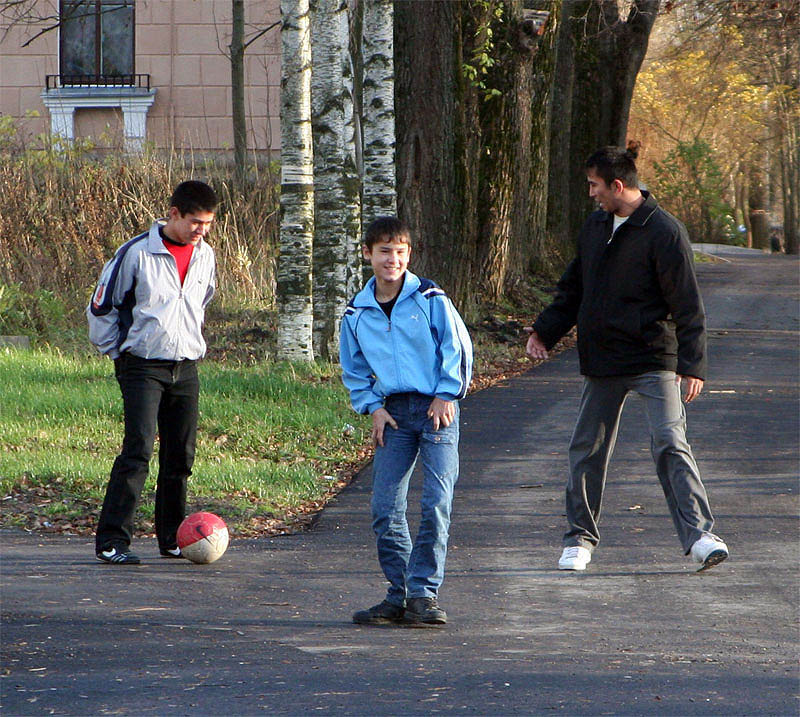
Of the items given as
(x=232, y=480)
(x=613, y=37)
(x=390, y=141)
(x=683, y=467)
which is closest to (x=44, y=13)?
(x=613, y=37)

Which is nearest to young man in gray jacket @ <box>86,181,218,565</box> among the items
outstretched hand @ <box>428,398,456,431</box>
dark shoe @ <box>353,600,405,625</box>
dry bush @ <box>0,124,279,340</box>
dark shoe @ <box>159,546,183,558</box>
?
dark shoe @ <box>159,546,183,558</box>

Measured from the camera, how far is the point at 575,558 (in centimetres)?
715

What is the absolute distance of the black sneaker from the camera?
748cm

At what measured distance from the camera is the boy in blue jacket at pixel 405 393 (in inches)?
237

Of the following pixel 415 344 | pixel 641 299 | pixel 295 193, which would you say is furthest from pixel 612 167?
pixel 295 193

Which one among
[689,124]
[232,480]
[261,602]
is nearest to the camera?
[261,602]

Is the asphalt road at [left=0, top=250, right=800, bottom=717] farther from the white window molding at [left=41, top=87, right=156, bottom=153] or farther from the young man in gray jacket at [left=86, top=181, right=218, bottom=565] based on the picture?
the white window molding at [left=41, top=87, right=156, bottom=153]

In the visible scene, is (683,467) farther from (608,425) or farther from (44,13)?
(44,13)

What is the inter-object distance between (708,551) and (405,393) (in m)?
1.77

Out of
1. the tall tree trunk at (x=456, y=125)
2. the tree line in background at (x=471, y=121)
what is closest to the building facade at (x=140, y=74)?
the tree line in background at (x=471, y=121)

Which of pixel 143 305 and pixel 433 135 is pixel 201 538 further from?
pixel 433 135

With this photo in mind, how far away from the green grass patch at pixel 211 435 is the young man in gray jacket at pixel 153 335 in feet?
4.45

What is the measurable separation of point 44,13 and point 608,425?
19.6 meters

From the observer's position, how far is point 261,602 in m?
6.77
